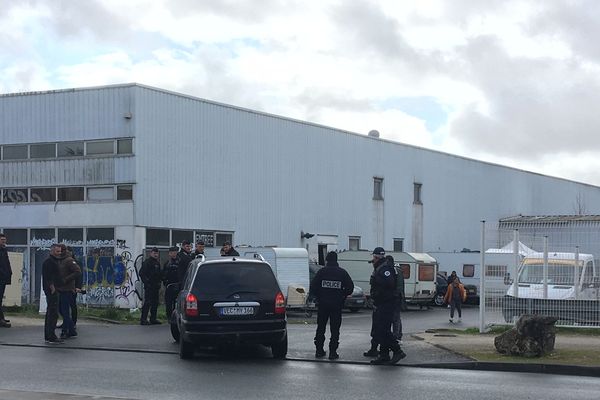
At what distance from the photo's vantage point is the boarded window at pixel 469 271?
1563 inches

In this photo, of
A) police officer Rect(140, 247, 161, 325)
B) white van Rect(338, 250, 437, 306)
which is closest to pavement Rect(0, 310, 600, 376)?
police officer Rect(140, 247, 161, 325)

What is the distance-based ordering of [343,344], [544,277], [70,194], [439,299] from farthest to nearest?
[439,299]
[70,194]
[544,277]
[343,344]

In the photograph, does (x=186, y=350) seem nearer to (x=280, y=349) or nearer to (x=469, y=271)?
(x=280, y=349)

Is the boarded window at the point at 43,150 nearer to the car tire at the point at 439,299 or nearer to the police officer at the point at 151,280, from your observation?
the police officer at the point at 151,280

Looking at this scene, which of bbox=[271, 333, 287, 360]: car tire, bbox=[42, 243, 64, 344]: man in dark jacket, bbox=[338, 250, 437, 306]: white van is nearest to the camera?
bbox=[271, 333, 287, 360]: car tire

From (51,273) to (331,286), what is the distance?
231 inches

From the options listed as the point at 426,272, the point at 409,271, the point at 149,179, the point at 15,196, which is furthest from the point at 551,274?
the point at 15,196

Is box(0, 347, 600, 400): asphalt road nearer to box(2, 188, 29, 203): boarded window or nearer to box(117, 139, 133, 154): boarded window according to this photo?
box(117, 139, 133, 154): boarded window

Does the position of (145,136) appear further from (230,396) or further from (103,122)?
(230,396)

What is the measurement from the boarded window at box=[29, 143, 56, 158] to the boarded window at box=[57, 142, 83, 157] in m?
0.32

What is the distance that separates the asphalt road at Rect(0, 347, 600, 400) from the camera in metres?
10.8

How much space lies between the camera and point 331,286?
1473 centimetres

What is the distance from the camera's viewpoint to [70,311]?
19.0m

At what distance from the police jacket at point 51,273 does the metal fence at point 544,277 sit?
8759mm
